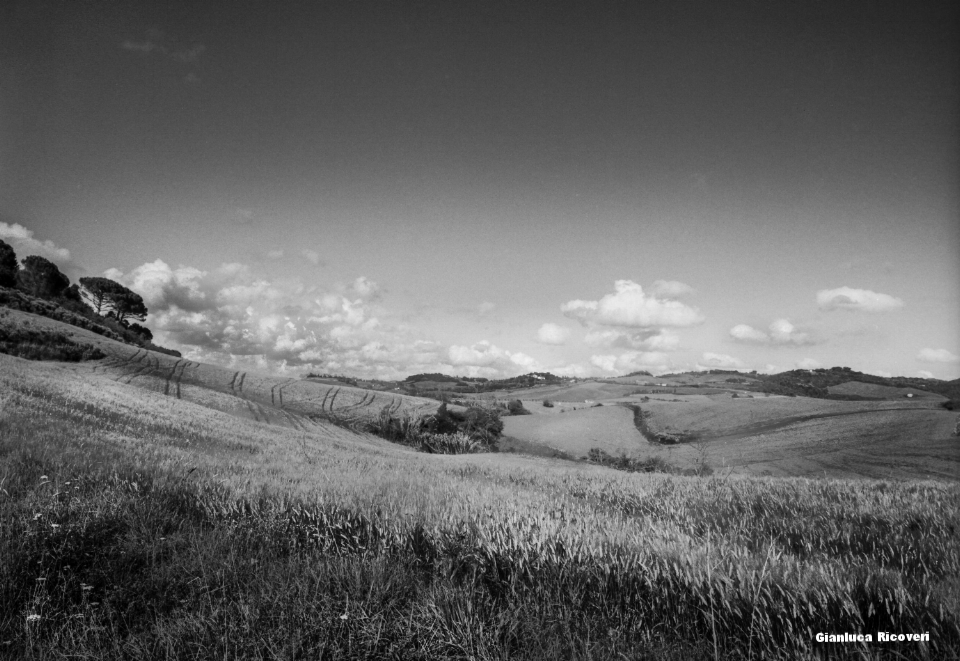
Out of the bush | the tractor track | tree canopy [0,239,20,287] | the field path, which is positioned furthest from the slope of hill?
the field path

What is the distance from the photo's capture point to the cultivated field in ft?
6.57

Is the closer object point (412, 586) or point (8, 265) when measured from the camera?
point (412, 586)

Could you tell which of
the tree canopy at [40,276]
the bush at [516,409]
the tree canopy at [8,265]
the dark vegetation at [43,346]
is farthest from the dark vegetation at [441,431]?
the tree canopy at [40,276]

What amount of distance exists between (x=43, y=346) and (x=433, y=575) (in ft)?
161

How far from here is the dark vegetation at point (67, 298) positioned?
170 ft

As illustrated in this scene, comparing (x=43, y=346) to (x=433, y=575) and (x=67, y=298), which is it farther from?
(x=67, y=298)

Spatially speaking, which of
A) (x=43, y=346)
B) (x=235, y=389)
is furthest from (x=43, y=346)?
(x=235, y=389)

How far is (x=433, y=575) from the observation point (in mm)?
2758

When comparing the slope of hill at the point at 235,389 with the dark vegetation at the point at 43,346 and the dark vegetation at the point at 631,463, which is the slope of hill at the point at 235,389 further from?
the dark vegetation at the point at 631,463

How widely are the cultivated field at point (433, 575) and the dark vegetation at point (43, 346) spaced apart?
42.5 meters

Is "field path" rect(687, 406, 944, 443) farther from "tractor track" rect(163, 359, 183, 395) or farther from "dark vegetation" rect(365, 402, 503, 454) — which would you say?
"tractor track" rect(163, 359, 183, 395)

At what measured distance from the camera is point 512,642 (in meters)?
2.10

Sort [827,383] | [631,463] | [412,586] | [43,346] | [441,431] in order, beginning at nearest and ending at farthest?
[412,586] → [43,346] → [441,431] → [631,463] → [827,383]

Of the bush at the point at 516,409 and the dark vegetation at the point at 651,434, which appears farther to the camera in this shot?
the bush at the point at 516,409
